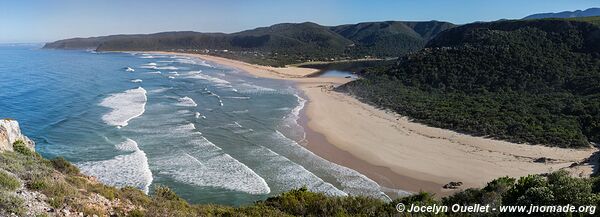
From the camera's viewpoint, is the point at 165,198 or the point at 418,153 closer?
the point at 165,198

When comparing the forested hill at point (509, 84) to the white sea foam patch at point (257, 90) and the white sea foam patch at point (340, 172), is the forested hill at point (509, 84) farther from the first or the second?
the white sea foam patch at point (340, 172)

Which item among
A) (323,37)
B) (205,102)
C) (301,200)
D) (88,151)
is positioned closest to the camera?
(301,200)

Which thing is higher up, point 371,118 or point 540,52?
point 540,52

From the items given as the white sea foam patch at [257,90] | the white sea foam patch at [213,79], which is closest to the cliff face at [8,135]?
the white sea foam patch at [257,90]

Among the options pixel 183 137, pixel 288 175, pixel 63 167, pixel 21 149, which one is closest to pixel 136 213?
pixel 63 167

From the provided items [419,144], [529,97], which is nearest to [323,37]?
[529,97]

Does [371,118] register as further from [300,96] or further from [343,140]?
[300,96]

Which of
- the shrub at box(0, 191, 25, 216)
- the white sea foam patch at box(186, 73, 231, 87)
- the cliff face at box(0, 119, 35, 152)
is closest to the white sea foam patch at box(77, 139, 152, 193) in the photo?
the cliff face at box(0, 119, 35, 152)

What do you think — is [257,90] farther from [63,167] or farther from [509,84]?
[63,167]
